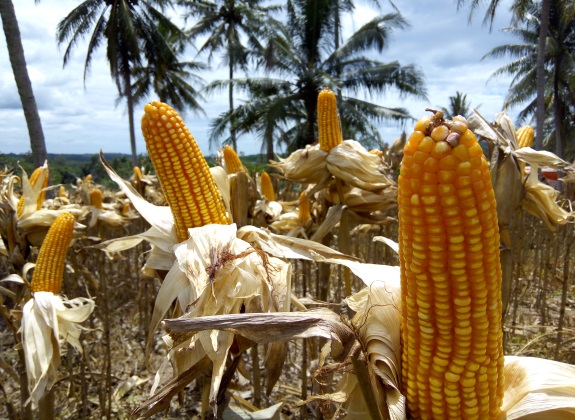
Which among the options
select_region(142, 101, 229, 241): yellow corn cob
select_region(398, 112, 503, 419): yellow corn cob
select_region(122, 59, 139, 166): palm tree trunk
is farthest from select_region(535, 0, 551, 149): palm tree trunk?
select_region(122, 59, 139, 166): palm tree trunk

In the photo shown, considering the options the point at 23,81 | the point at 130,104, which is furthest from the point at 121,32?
the point at 23,81

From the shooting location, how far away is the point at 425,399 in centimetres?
116

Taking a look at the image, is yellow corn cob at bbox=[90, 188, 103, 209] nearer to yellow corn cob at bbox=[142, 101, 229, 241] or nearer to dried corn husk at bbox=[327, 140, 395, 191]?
dried corn husk at bbox=[327, 140, 395, 191]

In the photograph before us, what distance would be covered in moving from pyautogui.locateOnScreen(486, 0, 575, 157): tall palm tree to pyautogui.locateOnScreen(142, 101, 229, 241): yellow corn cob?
33808mm

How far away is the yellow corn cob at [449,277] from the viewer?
90 cm

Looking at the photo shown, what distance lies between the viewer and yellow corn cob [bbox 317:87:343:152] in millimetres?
3357

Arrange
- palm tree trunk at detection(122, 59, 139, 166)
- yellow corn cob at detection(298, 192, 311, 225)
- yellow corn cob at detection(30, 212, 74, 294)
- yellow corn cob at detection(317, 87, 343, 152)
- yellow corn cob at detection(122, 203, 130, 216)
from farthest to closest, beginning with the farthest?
palm tree trunk at detection(122, 59, 139, 166)
yellow corn cob at detection(122, 203, 130, 216)
yellow corn cob at detection(298, 192, 311, 225)
yellow corn cob at detection(317, 87, 343, 152)
yellow corn cob at detection(30, 212, 74, 294)

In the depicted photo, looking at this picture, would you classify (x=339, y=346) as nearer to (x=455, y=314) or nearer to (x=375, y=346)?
(x=375, y=346)

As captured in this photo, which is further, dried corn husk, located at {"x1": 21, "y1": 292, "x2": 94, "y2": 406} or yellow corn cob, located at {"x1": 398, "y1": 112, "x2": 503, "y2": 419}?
dried corn husk, located at {"x1": 21, "y1": 292, "x2": 94, "y2": 406}

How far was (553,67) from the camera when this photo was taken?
110ft

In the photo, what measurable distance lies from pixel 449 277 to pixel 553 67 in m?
40.9

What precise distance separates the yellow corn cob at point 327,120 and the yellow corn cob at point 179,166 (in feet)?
5.19

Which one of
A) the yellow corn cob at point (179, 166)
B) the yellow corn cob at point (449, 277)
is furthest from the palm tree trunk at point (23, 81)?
the yellow corn cob at point (449, 277)

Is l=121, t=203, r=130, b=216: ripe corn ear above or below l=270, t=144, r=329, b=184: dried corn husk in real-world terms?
below
